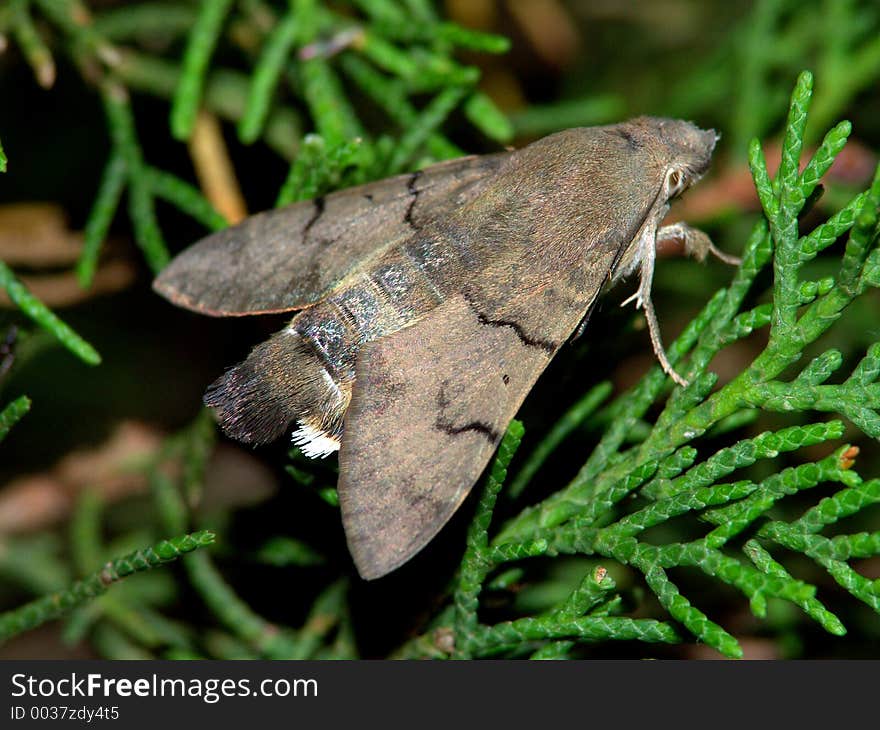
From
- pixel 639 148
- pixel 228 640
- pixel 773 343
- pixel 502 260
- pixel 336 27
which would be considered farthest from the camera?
pixel 336 27

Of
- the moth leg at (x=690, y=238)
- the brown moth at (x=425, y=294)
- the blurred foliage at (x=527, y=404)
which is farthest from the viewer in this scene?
the moth leg at (x=690, y=238)

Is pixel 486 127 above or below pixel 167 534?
above

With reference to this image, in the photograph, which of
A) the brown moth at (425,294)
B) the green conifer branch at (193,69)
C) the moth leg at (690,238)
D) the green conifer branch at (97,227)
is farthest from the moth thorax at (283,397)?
the moth leg at (690,238)

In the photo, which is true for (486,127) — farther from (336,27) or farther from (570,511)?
(570,511)

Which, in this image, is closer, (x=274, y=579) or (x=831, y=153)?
(x=831, y=153)

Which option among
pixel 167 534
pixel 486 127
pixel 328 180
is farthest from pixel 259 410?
pixel 486 127

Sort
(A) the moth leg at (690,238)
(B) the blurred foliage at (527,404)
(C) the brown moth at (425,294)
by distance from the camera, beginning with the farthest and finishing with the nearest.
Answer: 1. (A) the moth leg at (690,238)
2. (C) the brown moth at (425,294)
3. (B) the blurred foliage at (527,404)

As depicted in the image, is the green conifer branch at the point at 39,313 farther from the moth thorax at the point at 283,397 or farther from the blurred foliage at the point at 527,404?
the moth thorax at the point at 283,397

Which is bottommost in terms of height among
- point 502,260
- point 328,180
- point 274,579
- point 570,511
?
point 274,579
